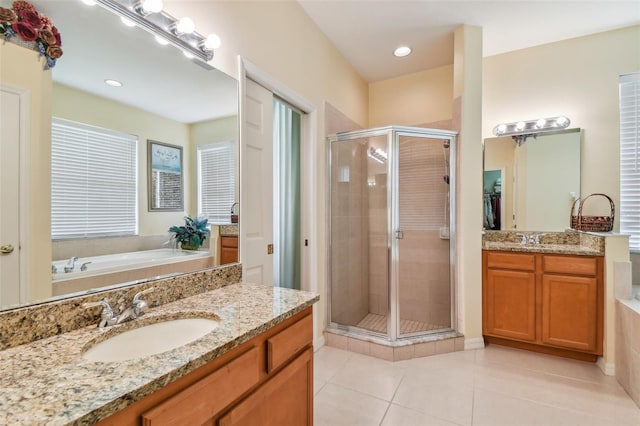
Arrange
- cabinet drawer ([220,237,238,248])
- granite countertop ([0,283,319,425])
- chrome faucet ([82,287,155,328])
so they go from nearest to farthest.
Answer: granite countertop ([0,283,319,425]) < chrome faucet ([82,287,155,328]) < cabinet drawer ([220,237,238,248])

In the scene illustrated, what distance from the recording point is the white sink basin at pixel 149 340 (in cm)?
93

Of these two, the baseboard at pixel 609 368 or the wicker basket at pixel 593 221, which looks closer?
the baseboard at pixel 609 368

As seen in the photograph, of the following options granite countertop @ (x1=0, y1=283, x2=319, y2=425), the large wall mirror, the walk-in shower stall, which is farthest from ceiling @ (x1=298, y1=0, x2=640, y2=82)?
granite countertop @ (x1=0, y1=283, x2=319, y2=425)

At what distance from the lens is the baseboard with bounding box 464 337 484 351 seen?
2.59 meters

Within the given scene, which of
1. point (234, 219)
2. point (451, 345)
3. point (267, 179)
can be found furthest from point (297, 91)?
point (451, 345)

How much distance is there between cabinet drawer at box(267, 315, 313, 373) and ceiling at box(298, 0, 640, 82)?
2380mm

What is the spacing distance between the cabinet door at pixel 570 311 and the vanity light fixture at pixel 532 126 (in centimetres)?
142

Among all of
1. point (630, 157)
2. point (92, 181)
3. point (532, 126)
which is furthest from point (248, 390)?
point (630, 157)

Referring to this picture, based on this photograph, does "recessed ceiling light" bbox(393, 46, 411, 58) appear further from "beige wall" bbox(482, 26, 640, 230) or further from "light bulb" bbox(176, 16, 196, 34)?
"light bulb" bbox(176, 16, 196, 34)

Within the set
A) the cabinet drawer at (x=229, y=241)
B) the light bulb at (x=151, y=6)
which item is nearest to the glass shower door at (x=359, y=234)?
the cabinet drawer at (x=229, y=241)

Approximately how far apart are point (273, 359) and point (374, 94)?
3505 millimetres

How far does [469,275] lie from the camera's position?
2.63m

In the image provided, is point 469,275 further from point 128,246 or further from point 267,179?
point 128,246

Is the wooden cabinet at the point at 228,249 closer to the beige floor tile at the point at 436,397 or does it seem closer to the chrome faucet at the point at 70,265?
the chrome faucet at the point at 70,265
